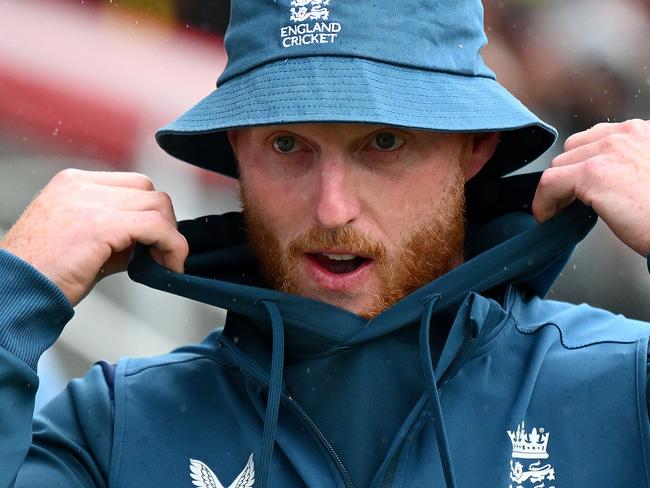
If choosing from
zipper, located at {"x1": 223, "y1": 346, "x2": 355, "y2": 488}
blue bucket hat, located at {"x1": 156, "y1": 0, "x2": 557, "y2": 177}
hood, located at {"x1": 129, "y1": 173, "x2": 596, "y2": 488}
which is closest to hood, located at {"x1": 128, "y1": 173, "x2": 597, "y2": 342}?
hood, located at {"x1": 129, "y1": 173, "x2": 596, "y2": 488}

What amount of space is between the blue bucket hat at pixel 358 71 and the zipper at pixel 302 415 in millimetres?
468

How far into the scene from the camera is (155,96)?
17.2 feet

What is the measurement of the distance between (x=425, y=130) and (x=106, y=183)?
649mm

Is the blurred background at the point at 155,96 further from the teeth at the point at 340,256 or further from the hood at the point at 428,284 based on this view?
the teeth at the point at 340,256

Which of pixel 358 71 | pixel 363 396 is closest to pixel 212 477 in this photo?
pixel 363 396

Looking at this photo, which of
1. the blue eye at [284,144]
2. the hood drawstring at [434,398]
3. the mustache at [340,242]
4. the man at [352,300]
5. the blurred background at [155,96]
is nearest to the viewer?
the hood drawstring at [434,398]

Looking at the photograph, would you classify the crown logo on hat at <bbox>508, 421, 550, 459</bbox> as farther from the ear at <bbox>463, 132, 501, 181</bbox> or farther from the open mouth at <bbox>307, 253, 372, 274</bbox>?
the ear at <bbox>463, 132, 501, 181</bbox>

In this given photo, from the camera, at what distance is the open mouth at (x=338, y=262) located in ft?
7.72

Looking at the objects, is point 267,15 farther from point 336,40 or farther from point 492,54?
point 492,54

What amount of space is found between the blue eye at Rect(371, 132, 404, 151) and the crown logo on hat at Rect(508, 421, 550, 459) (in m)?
0.60

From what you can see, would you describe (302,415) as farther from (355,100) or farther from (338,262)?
(355,100)

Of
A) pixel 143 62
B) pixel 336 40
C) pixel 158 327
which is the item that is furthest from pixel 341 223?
pixel 143 62

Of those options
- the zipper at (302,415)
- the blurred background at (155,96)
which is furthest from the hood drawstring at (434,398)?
the blurred background at (155,96)

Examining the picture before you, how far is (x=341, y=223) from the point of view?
7.32 ft
